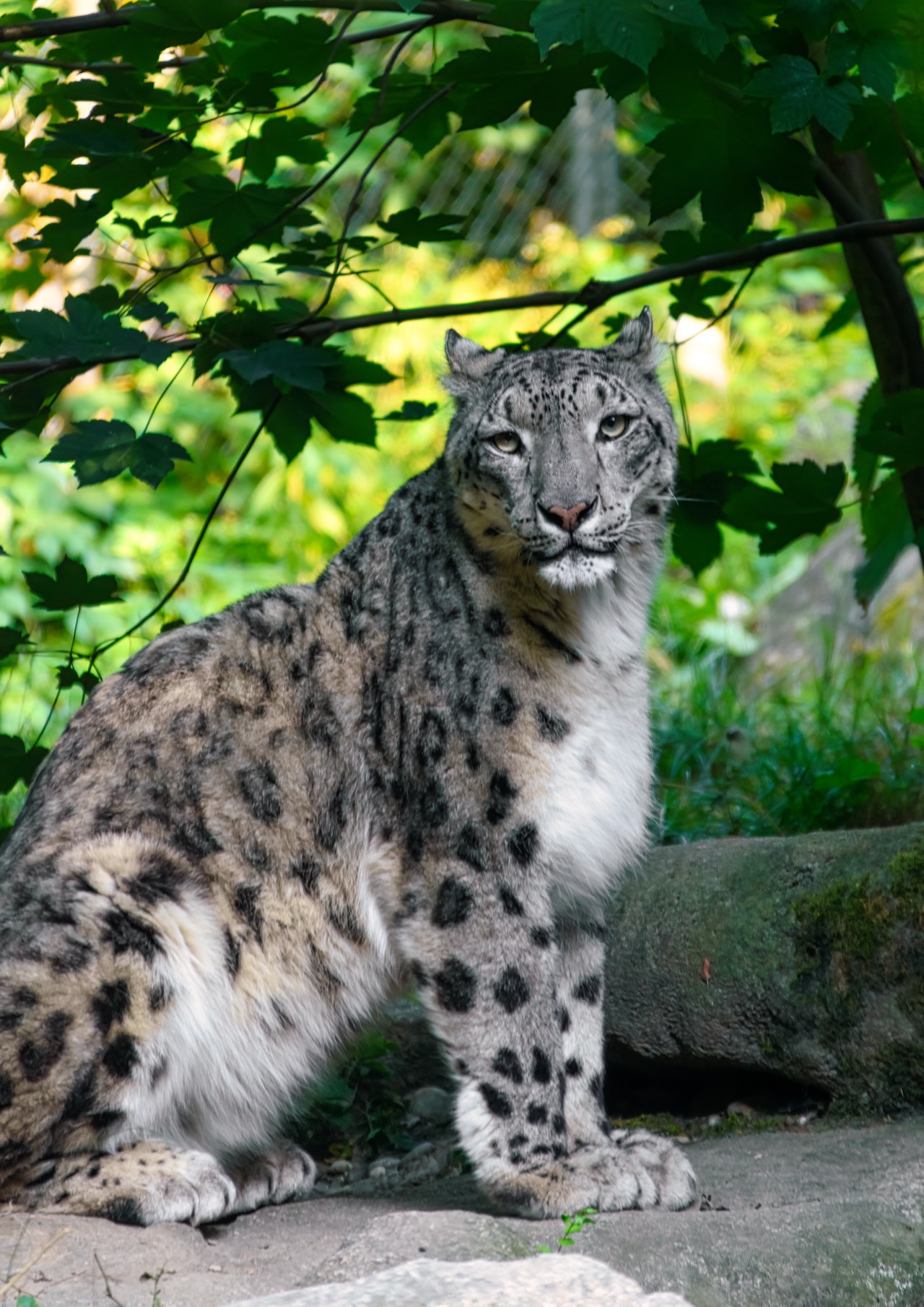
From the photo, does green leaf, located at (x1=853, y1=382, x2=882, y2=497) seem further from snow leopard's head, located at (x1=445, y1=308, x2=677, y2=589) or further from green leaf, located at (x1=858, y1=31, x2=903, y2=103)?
green leaf, located at (x1=858, y1=31, x2=903, y2=103)

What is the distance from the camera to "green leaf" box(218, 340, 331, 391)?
411 centimetres

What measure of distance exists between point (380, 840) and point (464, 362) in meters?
1.41

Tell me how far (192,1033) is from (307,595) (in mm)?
1292

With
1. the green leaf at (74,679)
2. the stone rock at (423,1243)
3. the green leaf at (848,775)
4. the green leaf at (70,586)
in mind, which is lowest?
the stone rock at (423,1243)

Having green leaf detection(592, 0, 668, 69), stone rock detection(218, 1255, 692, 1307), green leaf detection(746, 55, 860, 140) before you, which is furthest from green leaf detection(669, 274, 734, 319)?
stone rock detection(218, 1255, 692, 1307)

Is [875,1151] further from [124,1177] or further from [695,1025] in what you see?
[124,1177]

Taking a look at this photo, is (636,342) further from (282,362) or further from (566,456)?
(282,362)

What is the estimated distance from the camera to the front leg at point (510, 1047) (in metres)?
3.79

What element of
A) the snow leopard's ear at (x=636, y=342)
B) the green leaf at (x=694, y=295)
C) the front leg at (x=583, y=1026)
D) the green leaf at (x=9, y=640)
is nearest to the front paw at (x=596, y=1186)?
the front leg at (x=583, y=1026)

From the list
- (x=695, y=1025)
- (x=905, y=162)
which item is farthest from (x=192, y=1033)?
(x=905, y=162)

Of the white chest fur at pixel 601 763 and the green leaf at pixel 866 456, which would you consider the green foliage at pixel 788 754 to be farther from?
the white chest fur at pixel 601 763

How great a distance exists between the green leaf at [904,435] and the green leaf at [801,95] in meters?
0.90

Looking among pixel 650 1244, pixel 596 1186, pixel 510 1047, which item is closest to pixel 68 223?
A: pixel 510 1047

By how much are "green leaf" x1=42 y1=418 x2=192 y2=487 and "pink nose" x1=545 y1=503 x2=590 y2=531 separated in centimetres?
100
